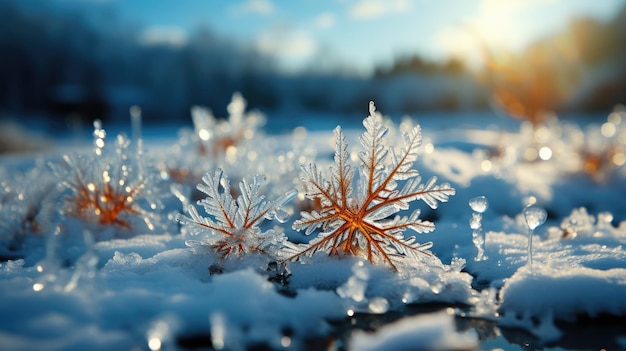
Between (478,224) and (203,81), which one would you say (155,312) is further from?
(203,81)

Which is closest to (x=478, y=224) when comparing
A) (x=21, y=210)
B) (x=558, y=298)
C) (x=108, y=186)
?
(x=558, y=298)

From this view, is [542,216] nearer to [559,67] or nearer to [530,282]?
[530,282]

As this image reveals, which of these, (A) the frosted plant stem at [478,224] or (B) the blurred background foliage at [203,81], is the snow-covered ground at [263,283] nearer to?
(A) the frosted plant stem at [478,224]

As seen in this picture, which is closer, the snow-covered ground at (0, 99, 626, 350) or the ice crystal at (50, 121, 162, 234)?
the snow-covered ground at (0, 99, 626, 350)

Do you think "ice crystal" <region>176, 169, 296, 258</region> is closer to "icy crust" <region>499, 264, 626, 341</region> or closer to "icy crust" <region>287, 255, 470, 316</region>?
"icy crust" <region>287, 255, 470, 316</region>

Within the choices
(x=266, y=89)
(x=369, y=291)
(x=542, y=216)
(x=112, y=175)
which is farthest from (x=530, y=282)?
(x=266, y=89)

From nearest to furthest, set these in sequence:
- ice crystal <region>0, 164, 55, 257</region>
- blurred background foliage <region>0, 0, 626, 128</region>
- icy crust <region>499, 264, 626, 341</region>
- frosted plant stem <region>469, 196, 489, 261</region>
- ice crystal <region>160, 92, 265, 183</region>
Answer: icy crust <region>499, 264, 626, 341</region>, frosted plant stem <region>469, 196, 489, 261</region>, ice crystal <region>0, 164, 55, 257</region>, ice crystal <region>160, 92, 265, 183</region>, blurred background foliage <region>0, 0, 626, 128</region>

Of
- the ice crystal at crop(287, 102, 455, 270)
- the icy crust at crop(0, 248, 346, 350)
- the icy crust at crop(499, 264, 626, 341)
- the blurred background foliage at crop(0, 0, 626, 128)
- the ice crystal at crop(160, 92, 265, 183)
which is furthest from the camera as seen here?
the blurred background foliage at crop(0, 0, 626, 128)

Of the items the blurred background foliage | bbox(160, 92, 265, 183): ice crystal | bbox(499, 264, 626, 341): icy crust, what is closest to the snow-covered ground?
bbox(499, 264, 626, 341): icy crust
